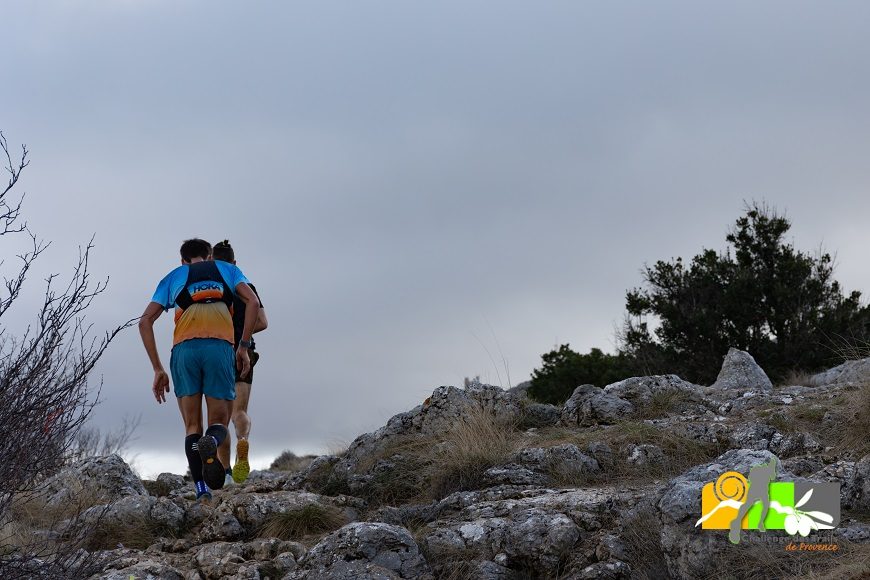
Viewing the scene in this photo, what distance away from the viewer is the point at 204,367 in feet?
27.8

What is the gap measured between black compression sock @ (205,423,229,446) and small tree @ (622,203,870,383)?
550 inches

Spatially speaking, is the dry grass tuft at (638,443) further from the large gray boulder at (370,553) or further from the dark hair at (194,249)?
the dark hair at (194,249)

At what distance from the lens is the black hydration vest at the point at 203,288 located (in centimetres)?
849

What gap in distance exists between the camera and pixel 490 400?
10508mm

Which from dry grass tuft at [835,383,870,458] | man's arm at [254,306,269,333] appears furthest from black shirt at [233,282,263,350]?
dry grass tuft at [835,383,870,458]

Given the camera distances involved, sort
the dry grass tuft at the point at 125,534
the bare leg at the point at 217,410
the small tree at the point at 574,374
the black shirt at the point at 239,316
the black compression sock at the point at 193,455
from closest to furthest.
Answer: the dry grass tuft at the point at 125,534
the black compression sock at the point at 193,455
the bare leg at the point at 217,410
the black shirt at the point at 239,316
the small tree at the point at 574,374

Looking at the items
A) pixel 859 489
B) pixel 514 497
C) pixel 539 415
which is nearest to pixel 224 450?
pixel 514 497

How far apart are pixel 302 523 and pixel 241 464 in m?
1.89

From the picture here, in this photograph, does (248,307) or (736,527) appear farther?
(248,307)

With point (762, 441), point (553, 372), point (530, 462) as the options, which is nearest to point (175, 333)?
point (530, 462)

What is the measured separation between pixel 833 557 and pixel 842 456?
2.29 m

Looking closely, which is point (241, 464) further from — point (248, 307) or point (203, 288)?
point (203, 288)

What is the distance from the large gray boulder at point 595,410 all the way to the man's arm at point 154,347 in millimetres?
4058
